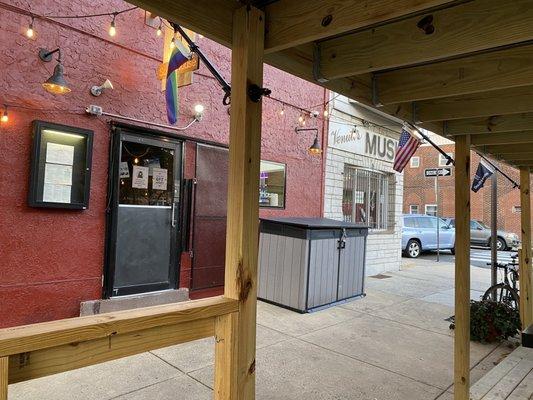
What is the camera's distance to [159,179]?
4918 millimetres

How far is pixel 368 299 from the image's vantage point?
6172 mm

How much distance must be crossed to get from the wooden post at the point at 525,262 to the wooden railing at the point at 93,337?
4720 millimetres

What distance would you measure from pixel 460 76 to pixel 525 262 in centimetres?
371

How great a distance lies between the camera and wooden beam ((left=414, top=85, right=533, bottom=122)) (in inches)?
101

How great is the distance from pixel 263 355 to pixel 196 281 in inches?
73.8

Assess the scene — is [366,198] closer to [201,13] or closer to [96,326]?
[201,13]

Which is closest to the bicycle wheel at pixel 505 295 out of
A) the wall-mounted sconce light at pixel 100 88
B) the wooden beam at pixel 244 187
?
the wooden beam at pixel 244 187

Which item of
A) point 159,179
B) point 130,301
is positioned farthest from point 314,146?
point 130,301

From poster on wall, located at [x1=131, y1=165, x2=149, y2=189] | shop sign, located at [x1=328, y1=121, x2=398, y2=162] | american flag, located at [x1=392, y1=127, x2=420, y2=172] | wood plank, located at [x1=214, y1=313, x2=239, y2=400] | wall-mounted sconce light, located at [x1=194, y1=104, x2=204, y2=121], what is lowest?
wood plank, located at [x1=214, y1=313, x2=239, y2=400]

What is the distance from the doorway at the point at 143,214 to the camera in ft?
14.7

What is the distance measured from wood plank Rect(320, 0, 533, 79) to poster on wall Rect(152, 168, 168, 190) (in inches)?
125

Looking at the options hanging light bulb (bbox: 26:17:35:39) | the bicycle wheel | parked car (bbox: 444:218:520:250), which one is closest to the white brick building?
the bicycle wheel

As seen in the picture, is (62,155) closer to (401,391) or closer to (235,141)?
(235,141)

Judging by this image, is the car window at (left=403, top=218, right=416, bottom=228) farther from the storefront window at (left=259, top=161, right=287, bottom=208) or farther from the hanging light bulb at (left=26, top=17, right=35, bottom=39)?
the hanging light bulb at (left=26, top=17, right=35, bottom=39)
